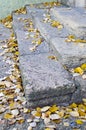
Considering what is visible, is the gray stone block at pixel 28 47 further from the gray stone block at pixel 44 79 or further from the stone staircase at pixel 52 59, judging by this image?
the gray stone block at pixel 44 79

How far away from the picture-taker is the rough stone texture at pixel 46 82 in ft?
9.25

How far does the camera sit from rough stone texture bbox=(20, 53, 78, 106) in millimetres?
2818

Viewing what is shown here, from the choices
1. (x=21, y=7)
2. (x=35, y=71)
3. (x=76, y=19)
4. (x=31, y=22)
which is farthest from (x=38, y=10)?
(x=35, y=71)

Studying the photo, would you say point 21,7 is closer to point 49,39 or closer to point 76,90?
point 49,39

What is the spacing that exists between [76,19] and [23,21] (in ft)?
5.75

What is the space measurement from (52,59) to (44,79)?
628 mm

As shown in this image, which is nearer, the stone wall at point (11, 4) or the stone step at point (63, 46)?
the stone step at point (63, 46)

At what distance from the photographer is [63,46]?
3.61 meters

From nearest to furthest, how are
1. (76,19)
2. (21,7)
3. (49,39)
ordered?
(49,39)
(76,19)
(21,7)

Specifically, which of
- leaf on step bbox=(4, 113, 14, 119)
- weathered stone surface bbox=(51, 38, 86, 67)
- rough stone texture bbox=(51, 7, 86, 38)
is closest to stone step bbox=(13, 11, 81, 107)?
weathered stone surface bbox=(51, 38, 86, 67)

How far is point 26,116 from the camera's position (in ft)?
9.24

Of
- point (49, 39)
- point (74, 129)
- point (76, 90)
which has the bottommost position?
point (74, 129)

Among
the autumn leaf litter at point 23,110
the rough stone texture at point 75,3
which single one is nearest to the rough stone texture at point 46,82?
the autumn leaf litter at point 23,110

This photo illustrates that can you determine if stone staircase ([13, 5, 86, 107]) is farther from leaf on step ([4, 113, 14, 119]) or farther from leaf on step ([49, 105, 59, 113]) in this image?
leaf on step ([4, 113, 14, 119])
